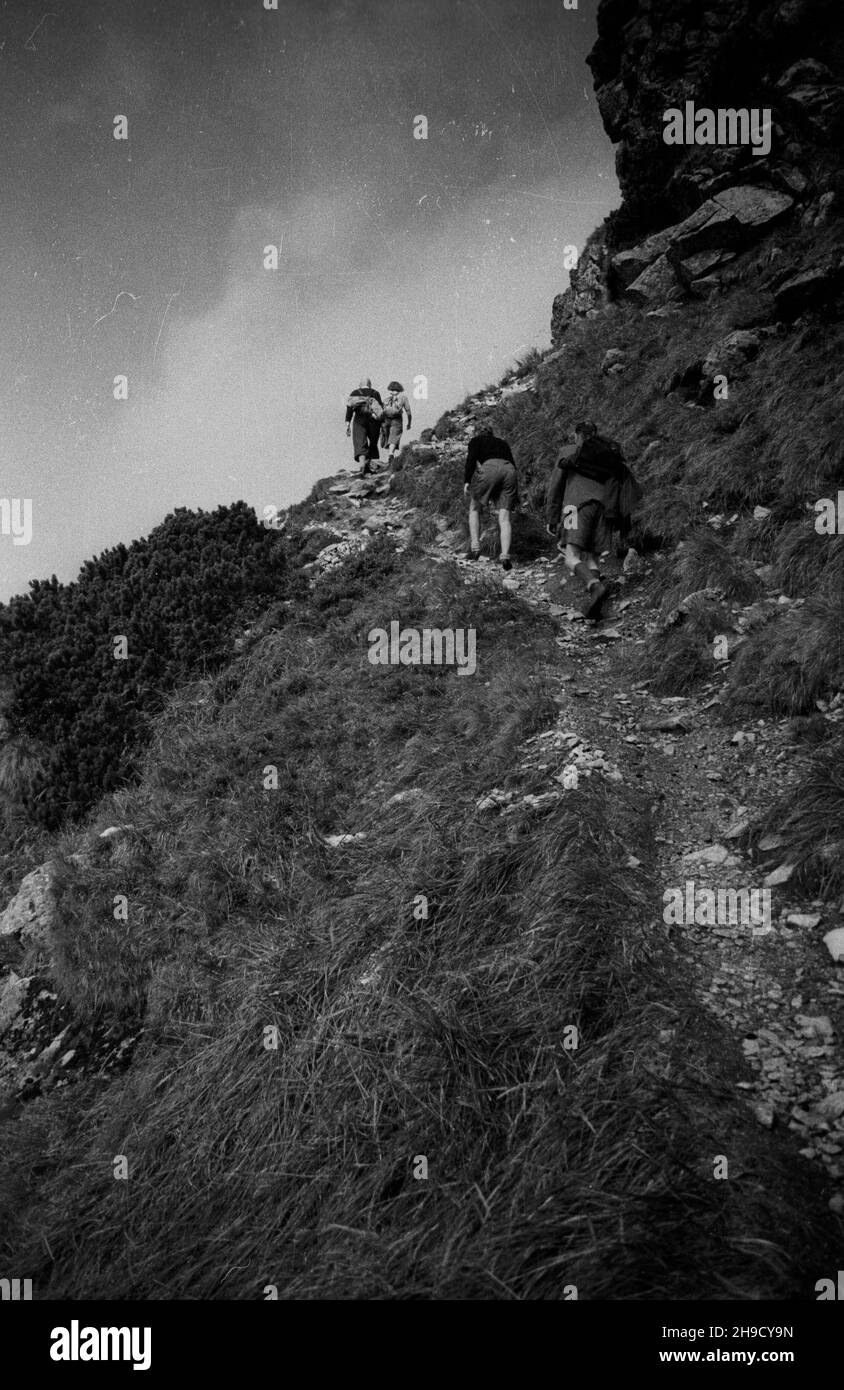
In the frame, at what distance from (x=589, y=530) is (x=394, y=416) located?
1143 centimetres

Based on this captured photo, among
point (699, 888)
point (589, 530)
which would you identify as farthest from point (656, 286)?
point (699, 888)

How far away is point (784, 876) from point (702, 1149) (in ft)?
6.15

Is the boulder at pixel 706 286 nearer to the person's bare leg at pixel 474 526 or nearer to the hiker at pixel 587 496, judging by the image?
the person's bare leg at pixel 474 526

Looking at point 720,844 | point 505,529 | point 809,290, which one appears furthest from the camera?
point 809,290

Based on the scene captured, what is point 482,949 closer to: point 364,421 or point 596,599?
point 596,599

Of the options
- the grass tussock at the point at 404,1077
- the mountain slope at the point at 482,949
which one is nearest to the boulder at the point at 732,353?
the mountain slope at the point at 482,949

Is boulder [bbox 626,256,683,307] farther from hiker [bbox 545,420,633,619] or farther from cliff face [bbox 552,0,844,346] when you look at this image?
hiker [bbox 545,420,633,619]

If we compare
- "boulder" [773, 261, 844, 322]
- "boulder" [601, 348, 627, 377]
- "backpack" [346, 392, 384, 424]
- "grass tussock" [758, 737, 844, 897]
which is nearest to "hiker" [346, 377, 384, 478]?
"backpack" [346, 392, 384, 424]

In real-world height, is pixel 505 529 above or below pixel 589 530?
above

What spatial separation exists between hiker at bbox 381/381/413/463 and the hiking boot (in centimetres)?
1158

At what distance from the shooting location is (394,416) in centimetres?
1883

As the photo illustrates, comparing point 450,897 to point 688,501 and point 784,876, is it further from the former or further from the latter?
point 688,501

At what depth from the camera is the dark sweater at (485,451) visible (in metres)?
11.4

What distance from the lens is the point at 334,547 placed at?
13234 mm
